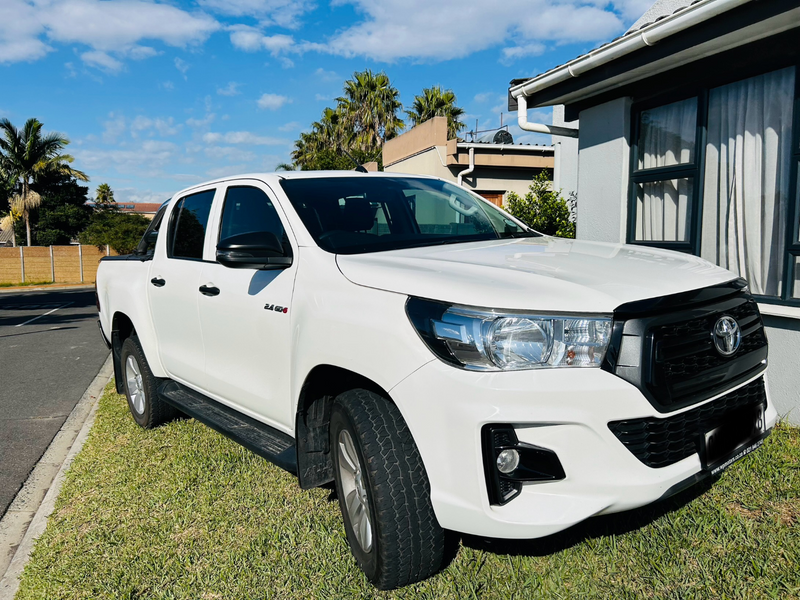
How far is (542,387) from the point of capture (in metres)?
2.28

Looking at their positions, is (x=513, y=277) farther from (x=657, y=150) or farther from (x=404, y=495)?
(x=657, y=150)

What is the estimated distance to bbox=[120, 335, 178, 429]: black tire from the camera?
202 inches

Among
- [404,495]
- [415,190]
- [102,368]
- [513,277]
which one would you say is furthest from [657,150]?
[102,368]

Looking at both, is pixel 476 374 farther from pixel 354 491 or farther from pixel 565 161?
pixel 565 161

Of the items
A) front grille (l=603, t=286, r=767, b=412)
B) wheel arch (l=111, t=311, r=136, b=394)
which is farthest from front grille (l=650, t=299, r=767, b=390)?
wheel arch (l=111, t=311, r=136, b=394)

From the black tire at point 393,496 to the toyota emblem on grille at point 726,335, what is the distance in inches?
50.6

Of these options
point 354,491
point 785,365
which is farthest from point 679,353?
point 785,365

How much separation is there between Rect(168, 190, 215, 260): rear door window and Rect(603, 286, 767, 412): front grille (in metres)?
2.93

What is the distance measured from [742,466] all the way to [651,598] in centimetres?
155

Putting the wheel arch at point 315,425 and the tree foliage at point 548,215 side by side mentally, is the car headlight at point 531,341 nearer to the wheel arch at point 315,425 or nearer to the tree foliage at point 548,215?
the wheel arch at point 315,425

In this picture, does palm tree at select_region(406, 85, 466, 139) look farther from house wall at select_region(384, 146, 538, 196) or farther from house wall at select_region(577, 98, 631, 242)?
house wall at select_region(577, 98, 631, 242)

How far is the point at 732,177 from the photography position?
5.41 metres

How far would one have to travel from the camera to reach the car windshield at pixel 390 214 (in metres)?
3.44

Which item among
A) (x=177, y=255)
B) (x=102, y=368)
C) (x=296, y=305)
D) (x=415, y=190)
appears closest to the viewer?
(x=296, y=305)
